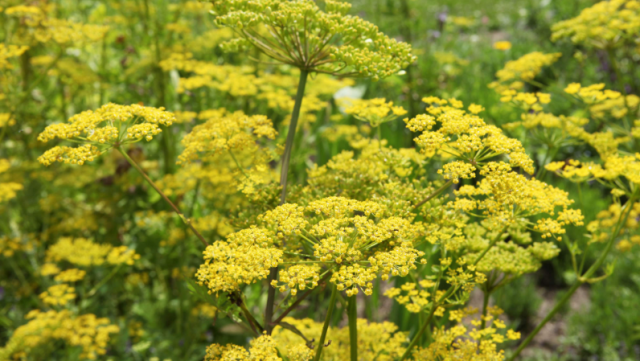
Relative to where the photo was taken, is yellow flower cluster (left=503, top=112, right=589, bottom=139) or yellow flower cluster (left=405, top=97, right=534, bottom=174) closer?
yellow flower cluster (left=405, top=97, right=534, bottom=174)

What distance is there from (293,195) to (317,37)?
0.51 meters

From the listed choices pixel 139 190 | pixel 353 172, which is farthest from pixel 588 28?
pixel 139 190

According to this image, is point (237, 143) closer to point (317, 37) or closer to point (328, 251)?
point (317, 37)

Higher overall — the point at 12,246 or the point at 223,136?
the point at 223,136

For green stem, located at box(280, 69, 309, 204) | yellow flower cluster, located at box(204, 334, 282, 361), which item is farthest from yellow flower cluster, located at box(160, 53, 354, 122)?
yellow flower cluster, located at box(204, 334, 282, 361)

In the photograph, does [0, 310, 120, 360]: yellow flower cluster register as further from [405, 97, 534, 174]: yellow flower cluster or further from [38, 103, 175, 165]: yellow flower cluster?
[405, 97, 534, 174]: yellow flower cluster

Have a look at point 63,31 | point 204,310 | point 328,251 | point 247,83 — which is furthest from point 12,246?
point 328,251

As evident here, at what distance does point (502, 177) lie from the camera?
1.13 m

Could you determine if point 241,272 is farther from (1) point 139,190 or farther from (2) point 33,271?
(2) point 33,271

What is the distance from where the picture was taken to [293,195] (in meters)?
1.43

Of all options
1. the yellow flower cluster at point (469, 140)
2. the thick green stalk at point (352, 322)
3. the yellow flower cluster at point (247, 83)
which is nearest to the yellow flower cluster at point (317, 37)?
the yellow flower cluster at point (469, 140)

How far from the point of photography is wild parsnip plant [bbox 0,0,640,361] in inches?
46.6

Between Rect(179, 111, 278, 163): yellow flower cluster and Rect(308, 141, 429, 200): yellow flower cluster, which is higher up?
Rect(179, 111, 278, 163): yellow flower cluster

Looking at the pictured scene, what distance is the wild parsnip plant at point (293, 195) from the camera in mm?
1183
